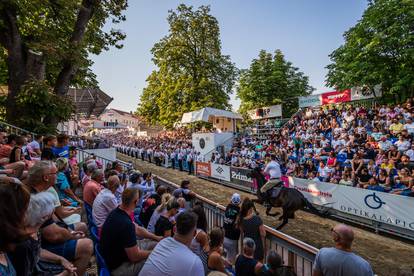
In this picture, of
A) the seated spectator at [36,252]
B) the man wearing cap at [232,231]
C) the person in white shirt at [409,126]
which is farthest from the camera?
the person in white shirt at [409,126]

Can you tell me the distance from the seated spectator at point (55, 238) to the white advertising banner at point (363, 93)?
74.4 feet

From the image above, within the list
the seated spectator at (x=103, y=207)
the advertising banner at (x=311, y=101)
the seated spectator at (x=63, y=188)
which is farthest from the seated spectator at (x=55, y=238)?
the advertising banner at (x=311, y=101)

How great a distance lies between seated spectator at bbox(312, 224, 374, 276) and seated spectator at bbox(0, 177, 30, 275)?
132 inches

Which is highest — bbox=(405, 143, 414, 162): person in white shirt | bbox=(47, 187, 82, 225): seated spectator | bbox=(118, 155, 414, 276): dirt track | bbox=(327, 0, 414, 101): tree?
bbox=(327, 0, 414, 101): tree

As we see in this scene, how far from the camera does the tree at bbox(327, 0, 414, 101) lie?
18.2 meters

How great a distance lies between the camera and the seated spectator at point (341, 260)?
329 centimetres

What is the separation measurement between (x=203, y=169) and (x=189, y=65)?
17.6m

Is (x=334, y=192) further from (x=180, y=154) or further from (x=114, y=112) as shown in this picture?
(x=114, y=112)

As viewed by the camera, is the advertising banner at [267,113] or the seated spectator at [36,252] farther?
the advertising banner at [267,113]

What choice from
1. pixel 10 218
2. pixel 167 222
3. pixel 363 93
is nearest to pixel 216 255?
pixel 167 222

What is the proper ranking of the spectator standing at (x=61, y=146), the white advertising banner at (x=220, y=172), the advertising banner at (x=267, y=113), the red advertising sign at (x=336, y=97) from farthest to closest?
1. the advertising banner at (x=267, y=113)
2. the red advertising sign at (x=336, y=97)
3. the white advertising banner at (x=220, y=172)
4. the spectator standing at (x=61, y=146)

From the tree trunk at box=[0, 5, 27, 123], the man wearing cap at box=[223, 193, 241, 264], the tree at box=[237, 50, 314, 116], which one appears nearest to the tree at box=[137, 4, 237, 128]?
the tree at box=[237, 50, 314, 116]

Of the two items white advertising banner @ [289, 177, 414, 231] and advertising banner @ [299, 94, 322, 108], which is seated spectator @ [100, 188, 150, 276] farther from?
advertising banner @ [299, 94, 322, 108]

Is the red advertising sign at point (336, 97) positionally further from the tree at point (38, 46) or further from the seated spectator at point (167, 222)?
the seated spectator at point (167, 222)
